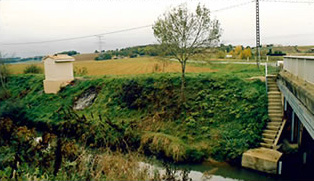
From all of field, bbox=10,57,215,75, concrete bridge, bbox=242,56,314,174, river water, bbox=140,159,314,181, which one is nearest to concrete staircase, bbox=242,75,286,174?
concrete bridge, bbox=242,56,314,174

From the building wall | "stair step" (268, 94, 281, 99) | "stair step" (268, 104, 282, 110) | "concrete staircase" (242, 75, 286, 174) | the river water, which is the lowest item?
the river water

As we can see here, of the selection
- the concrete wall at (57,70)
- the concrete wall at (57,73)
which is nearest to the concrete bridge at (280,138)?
the concrete wall at (57,73)

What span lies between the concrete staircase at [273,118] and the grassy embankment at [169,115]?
35cm

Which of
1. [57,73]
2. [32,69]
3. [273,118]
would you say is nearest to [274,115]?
[273,118]

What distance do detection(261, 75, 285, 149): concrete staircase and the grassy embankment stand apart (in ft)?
1.16

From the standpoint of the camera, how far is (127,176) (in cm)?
644

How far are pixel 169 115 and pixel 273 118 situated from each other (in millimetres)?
6236

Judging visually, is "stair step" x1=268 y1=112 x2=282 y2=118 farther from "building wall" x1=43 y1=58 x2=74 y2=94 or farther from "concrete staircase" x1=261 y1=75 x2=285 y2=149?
"building wall" x1=43 y1=58 x2=74 y2=94

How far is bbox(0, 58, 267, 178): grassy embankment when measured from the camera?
14.7 metres

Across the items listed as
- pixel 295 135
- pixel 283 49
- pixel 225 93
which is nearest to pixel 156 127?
pixel 225 93

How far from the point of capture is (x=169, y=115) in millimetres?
18484

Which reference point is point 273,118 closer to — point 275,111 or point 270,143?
point 275,111

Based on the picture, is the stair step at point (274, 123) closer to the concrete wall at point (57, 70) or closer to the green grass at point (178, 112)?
the green grass at point (178, 112)

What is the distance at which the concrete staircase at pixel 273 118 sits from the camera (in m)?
14.1
